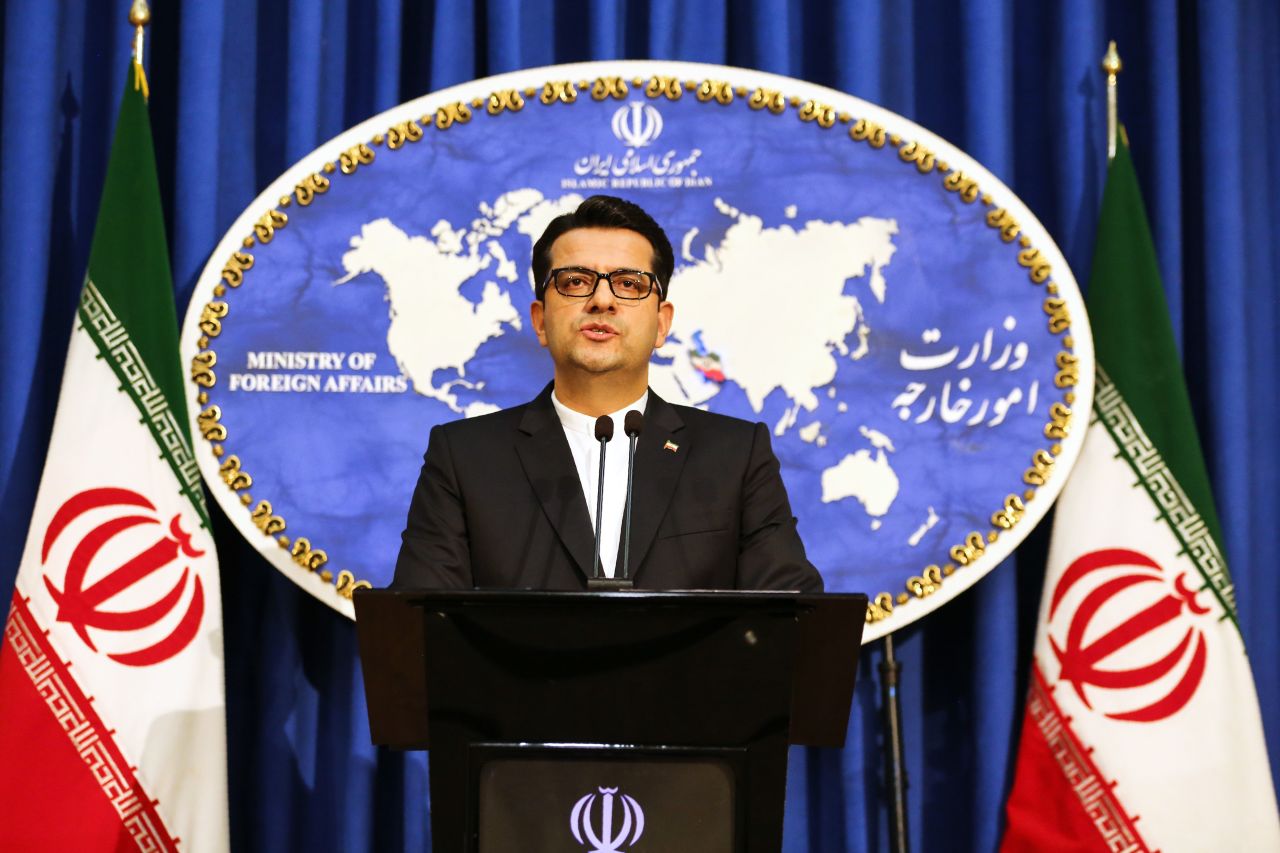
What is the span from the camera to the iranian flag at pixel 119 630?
2781 mm

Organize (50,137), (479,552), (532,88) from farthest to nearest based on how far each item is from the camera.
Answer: (50,137) < (532,88) < (479,552)

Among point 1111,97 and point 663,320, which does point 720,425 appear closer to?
point 663,320

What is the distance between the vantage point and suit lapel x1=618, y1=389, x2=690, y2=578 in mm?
2211

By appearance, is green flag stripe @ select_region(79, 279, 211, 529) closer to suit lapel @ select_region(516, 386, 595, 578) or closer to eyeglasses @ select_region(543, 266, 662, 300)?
suit lapel @ select_region(516, 386, 595, 578)

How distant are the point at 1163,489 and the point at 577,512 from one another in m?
1.26

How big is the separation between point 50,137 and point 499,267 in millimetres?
1090

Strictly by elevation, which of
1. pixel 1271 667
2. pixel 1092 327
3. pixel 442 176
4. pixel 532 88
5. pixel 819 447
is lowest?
pixel 1271 667

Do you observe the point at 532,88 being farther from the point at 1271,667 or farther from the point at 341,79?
the point at 1271,667

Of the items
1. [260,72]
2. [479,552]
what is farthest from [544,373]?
[260,72]

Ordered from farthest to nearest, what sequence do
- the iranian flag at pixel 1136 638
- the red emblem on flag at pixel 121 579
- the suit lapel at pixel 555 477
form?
the red emblem on flag at pixel 121 579
the iranian flag at pixel 1136 638
the suit lapel at pixel 555 477

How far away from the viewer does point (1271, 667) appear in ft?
9.78

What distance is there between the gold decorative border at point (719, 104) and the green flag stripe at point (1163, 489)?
113 mm

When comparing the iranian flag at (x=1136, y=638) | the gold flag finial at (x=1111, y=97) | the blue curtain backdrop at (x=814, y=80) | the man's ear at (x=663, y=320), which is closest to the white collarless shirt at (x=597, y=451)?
the man's ear at (x=663, y=320)

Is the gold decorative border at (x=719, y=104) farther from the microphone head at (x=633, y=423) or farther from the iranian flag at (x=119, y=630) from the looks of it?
the microphone head at (x=633, y=423)
